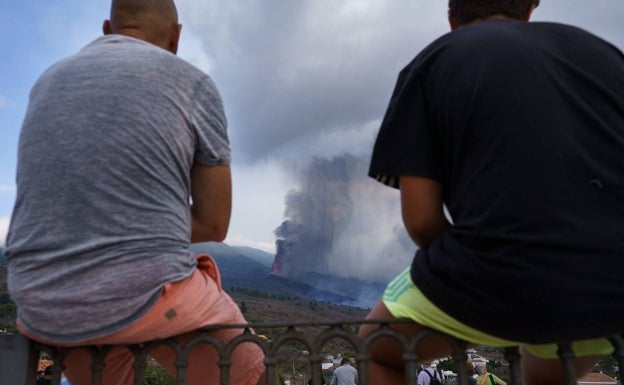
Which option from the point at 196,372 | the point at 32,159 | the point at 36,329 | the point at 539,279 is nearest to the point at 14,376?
the point at 36,329

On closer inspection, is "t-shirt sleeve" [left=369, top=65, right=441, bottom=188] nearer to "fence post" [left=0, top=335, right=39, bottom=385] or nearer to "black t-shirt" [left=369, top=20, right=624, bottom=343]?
"black t-shirt" [left=369, top=20, right=624, bottom=343]

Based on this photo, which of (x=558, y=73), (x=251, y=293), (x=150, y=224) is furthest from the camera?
(x=251, y=293)

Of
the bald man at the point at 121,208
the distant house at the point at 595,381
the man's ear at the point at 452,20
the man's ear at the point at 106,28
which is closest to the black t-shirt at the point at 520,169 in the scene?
the man's ear at the point at 452,20

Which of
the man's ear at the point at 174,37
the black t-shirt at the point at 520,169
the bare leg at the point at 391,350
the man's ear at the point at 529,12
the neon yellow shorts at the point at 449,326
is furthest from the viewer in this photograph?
the man's ear at the point at 174,37

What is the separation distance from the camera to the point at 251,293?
14988 centimetres

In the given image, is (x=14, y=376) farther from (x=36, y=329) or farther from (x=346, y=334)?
(x=346, y=334)

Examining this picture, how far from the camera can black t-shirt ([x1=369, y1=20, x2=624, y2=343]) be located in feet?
4.18

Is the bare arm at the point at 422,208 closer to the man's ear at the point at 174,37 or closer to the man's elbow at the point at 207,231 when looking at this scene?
the man's elbow at the point at 207,231

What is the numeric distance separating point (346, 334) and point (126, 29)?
141 centimetres

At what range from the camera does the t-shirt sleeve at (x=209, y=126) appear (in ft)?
5.62

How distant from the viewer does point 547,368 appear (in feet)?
5.48

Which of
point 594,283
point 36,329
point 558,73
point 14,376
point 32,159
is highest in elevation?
point 558,73

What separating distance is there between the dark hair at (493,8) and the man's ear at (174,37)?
3.65 feet

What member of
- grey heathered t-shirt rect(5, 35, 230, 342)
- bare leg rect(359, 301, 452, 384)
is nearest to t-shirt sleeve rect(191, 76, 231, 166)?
grey heathered t-shirt rect(5, 35, 230, 342)
